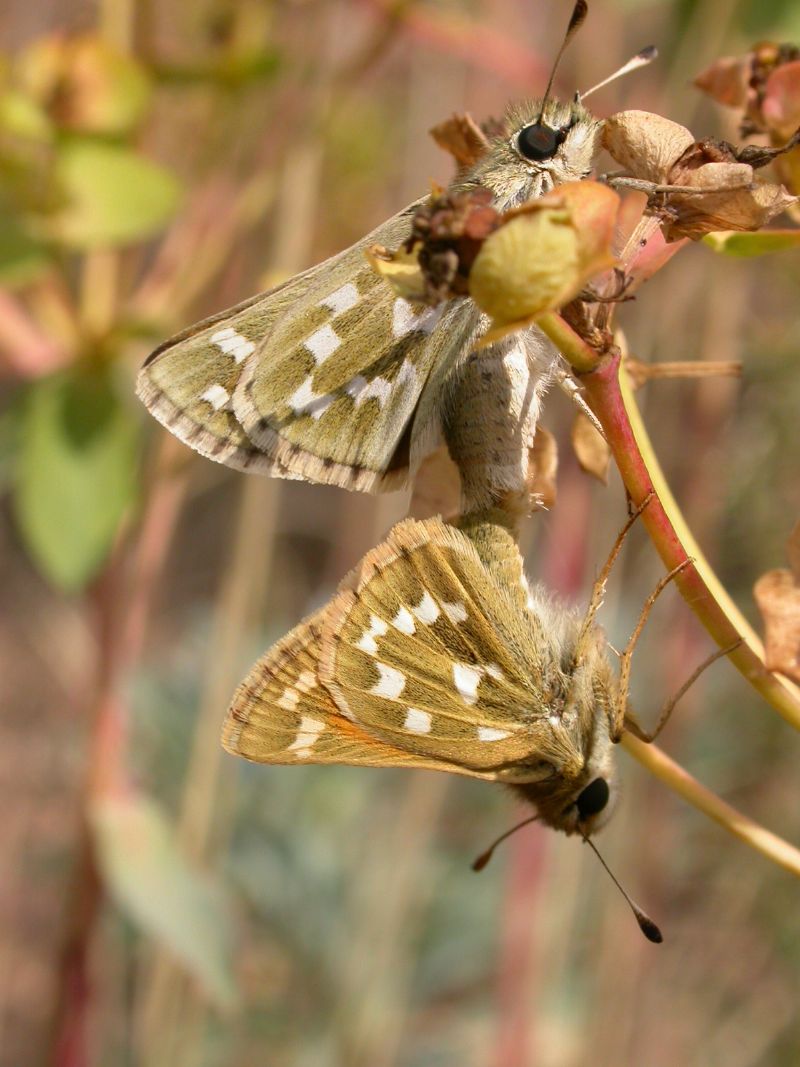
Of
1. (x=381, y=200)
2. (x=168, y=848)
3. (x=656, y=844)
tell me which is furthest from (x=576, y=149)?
(x=381, y=200)

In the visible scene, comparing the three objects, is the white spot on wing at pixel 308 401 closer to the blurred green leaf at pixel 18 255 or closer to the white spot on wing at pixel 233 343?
the white spot on wing at pixel 233 343

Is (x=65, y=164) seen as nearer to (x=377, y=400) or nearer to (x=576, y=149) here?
(x=377, y=400)

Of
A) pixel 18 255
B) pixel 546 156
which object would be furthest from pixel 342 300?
pixel 18 255

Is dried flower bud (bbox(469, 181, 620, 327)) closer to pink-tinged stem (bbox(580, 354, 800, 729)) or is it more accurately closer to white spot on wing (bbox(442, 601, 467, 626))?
pink-tinged stem (bbox(580, 354, 800, 729))

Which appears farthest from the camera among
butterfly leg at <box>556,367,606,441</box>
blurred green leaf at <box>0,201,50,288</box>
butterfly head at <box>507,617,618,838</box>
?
blurred green leaf at <box>0,201,50,288</box>

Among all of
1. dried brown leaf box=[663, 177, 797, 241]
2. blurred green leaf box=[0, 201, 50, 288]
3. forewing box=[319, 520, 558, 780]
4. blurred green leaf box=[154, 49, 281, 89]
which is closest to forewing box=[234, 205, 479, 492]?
forewing box=[319, 520, 558, 780]

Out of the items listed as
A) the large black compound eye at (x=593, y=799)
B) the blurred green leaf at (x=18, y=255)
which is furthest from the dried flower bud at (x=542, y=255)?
the blurred green leaf at (x=18, y=255)

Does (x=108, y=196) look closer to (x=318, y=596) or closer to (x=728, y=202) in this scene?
(x=728, y=202)
